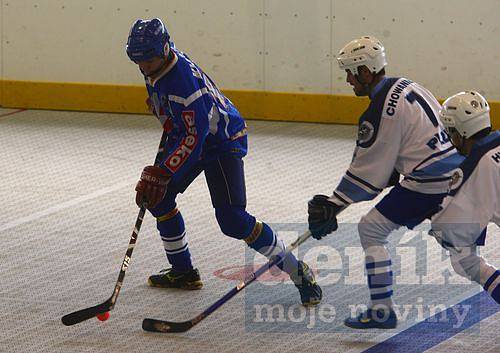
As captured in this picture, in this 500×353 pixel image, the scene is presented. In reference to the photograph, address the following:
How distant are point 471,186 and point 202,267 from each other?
1690 millimetres

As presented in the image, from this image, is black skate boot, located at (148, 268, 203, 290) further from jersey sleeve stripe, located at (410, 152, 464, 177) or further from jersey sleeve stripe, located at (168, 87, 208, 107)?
jersey sleeve stripe, located at (410, 152, 464, 177)

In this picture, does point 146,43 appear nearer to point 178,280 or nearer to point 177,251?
point 177,251

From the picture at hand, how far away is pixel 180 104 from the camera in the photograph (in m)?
4.45

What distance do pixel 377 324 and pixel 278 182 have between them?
259 cm

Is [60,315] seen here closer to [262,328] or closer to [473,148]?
[262,328]

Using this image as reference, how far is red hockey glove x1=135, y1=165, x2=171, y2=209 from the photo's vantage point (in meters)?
4.48

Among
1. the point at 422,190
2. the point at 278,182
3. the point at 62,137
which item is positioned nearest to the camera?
the point at 422,190

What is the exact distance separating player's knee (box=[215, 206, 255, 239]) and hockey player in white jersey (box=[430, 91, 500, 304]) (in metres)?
0.85

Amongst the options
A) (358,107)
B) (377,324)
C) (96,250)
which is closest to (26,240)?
(96,250)

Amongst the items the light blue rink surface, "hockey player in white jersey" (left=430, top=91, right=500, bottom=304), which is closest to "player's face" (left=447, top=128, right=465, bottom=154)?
"hockey player in white jersey" (left=430, top=91, right=500, bottom=304)

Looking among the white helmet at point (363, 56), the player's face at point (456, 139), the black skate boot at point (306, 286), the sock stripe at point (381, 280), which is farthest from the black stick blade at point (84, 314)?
the player's face at point (456, 139)

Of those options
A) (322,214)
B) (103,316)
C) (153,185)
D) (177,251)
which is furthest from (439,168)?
(103,316)

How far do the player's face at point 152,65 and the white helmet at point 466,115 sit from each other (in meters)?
1.13

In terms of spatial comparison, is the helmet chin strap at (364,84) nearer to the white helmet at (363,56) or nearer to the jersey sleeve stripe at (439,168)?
the white helmet at (363,56)
